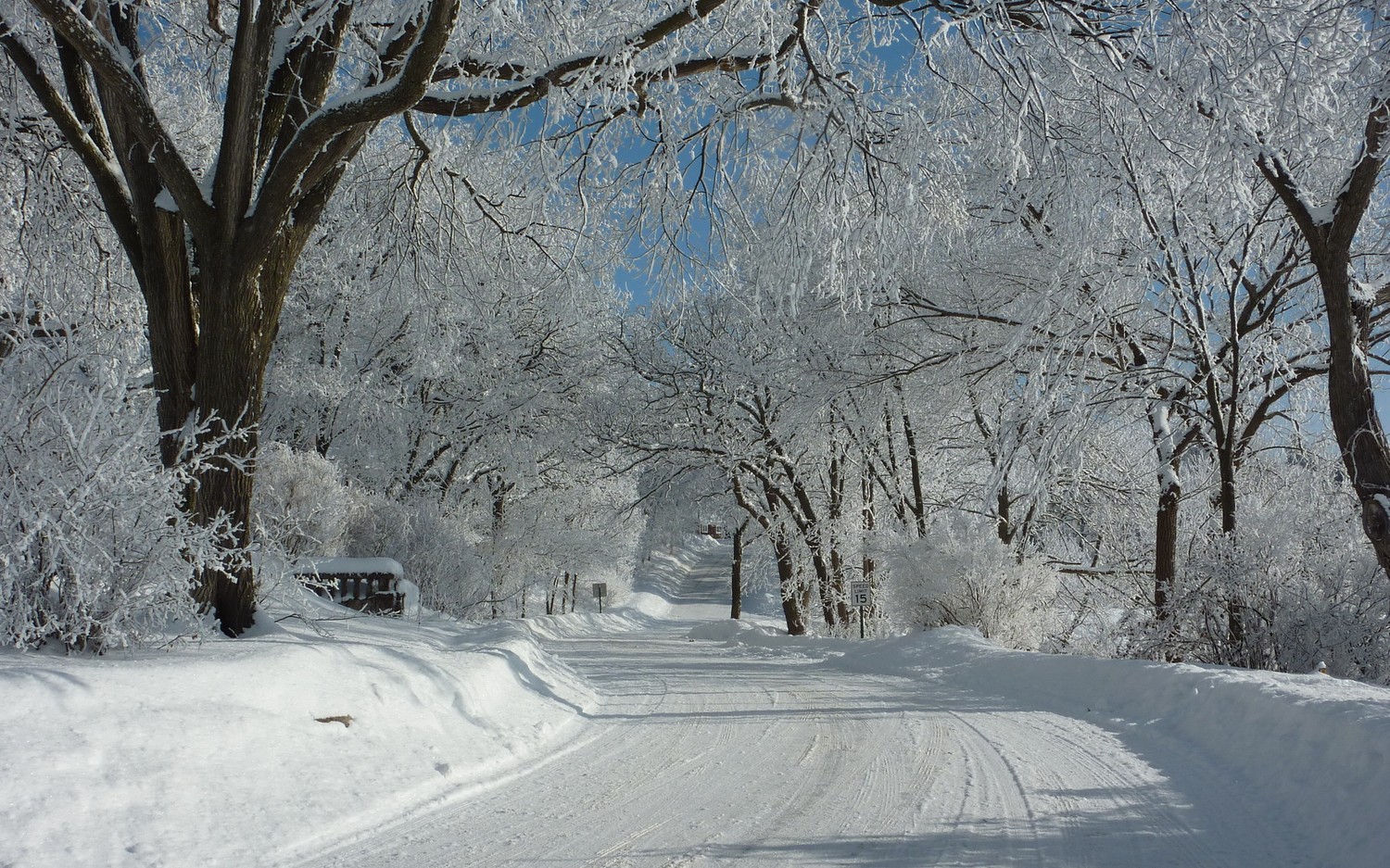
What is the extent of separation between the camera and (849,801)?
12.7 feet

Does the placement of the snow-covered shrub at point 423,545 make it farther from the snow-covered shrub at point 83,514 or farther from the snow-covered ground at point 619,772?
the snow-covered shrub at point 83,514

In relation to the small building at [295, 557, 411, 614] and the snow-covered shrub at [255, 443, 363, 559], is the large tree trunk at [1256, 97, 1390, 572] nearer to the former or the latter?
the small building at [295, 557, 411, 614]

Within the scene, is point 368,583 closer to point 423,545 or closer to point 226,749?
point 423,545

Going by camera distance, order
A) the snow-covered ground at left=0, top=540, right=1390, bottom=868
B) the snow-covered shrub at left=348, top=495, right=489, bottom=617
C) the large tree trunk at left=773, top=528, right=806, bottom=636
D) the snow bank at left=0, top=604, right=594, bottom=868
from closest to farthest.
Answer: the snow bank at left=0, top=604, right=594, bottom=868
the snow-covered ground at left=0, top=540, right=1390, bottom=868
the snow-covered shrub at left=348, top=495, right=489, bottom=617
the large tree trunk at left=773, top=528, right=806, bottom=636

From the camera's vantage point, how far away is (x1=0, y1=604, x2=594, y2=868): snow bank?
2.89m

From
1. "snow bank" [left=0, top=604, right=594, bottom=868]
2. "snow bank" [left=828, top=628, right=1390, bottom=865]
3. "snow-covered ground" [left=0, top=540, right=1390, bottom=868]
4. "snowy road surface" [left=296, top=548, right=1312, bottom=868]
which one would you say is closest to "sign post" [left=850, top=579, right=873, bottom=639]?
"snow bank" [left=828, top=628, right=1390, bottom=865]

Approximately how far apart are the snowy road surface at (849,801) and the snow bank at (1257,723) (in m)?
0.11

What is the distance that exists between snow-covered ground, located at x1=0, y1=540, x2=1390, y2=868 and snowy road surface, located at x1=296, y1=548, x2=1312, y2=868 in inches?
0.8

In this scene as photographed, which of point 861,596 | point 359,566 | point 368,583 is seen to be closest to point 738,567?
point 861,596

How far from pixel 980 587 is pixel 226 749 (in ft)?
32.4

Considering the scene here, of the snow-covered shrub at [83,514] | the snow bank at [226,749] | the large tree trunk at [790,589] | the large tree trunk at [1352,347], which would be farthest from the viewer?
the large tree trunk at [790,589]

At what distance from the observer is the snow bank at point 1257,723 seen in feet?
11.0

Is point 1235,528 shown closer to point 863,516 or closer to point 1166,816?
point 1166,816

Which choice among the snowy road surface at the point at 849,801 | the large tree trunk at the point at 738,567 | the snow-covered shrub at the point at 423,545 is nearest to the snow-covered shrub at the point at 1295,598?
the snowy road surface at the point at 849,801
